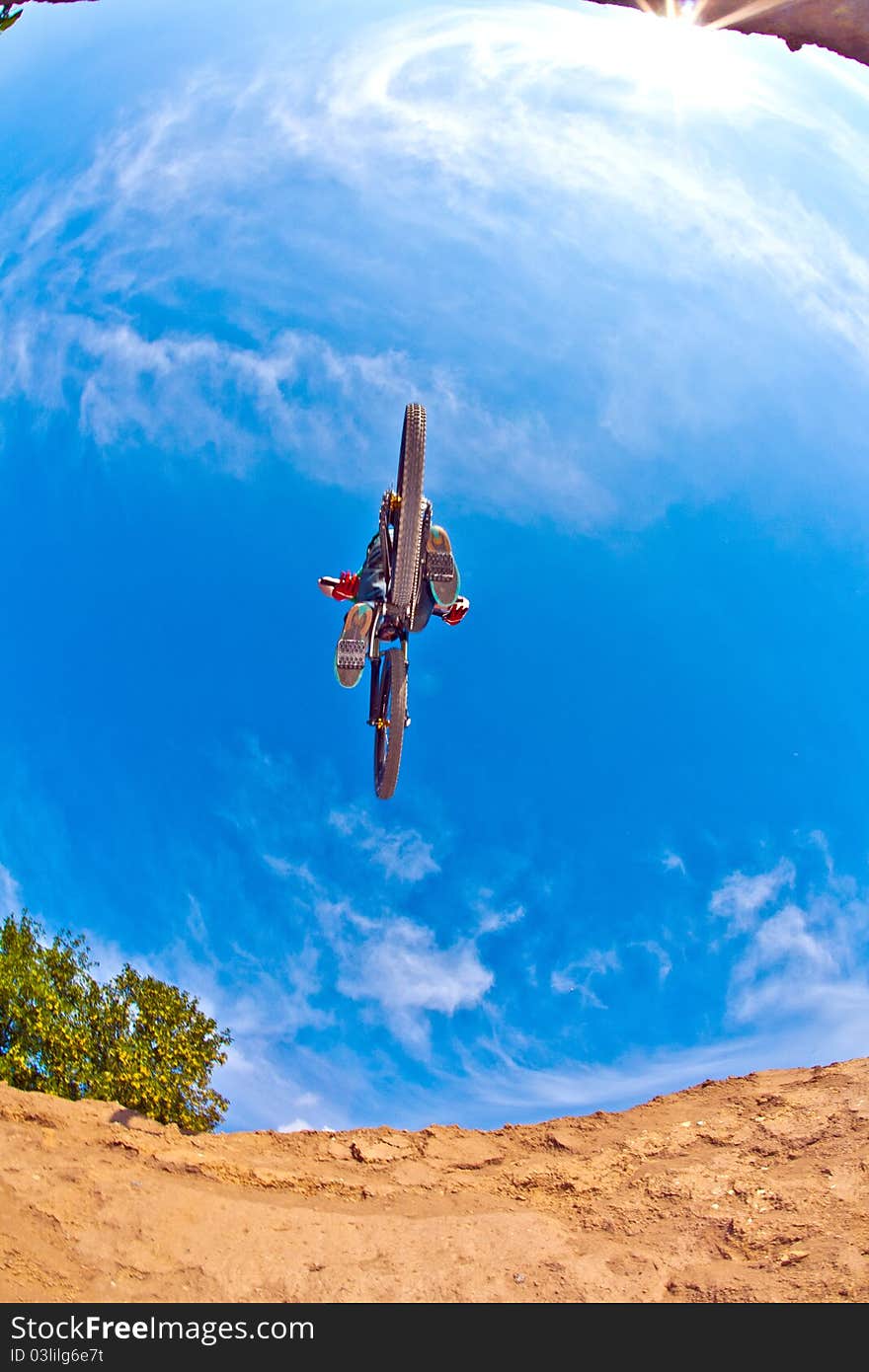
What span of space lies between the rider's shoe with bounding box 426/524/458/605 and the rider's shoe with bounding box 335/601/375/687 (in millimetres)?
1296

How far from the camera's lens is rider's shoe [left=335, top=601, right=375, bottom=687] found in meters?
14.0

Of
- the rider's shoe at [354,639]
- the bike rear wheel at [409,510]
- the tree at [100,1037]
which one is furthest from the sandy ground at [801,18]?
the tree at [100,1037]

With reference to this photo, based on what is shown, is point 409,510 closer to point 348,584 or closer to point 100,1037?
point 348,584

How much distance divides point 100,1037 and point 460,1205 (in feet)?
33.9

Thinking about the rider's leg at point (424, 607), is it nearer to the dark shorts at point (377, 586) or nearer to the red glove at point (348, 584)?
the dark shorts at point (377, 586)

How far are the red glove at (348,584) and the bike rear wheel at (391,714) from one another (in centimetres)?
156

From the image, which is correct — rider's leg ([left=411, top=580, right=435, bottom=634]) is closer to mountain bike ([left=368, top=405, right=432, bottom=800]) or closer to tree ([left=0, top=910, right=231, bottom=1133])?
mountain bike ([left=368, top=405, right=432, bottom=800])

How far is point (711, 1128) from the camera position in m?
13.2

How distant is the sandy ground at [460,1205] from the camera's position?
967cm

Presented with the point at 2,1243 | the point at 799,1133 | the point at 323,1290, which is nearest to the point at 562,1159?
the point at 799,1133

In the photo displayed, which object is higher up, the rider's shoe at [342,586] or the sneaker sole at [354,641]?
the rider's shoe at [342,586]

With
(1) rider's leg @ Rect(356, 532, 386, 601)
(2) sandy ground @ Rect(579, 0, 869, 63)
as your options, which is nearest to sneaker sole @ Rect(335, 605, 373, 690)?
(1) rider's leg @ Rect(356, 532, 386, 601)

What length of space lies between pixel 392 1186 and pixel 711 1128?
17.7ft
